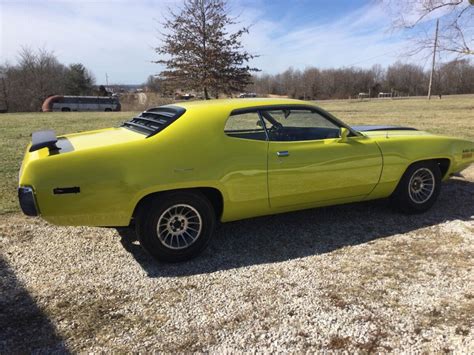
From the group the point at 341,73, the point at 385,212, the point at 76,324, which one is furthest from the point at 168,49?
the point at 341,73

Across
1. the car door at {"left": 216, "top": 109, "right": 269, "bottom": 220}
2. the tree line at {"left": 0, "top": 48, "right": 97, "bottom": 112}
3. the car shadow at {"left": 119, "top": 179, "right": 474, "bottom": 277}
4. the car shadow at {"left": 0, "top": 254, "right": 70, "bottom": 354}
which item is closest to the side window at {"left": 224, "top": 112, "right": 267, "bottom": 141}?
the car door at {"left": 216, "top": 109, "right": 269, "bottom": 220}

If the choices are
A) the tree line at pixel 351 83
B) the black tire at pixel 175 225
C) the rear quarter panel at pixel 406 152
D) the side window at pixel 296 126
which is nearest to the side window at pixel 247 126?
the side window at pixel 296 126

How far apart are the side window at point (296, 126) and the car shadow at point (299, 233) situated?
1042 millimetres

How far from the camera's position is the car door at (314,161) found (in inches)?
163

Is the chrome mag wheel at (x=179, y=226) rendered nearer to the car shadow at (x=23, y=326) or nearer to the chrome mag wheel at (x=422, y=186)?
the car shadow at (x=23, y=326)

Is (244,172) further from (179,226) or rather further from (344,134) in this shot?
(344,134)

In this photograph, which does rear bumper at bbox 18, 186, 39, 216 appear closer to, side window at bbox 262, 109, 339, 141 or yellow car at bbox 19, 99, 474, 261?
yellow car at bbox 19, 99, 474, 261

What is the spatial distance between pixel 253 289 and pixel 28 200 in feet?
6.52

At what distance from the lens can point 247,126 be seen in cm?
471

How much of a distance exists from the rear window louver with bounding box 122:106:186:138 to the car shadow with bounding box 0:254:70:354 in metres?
1.72

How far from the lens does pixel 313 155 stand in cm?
427

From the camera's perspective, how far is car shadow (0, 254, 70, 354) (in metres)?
2.64

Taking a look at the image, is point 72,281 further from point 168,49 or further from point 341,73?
point 341,73

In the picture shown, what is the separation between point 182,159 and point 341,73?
87.2m
